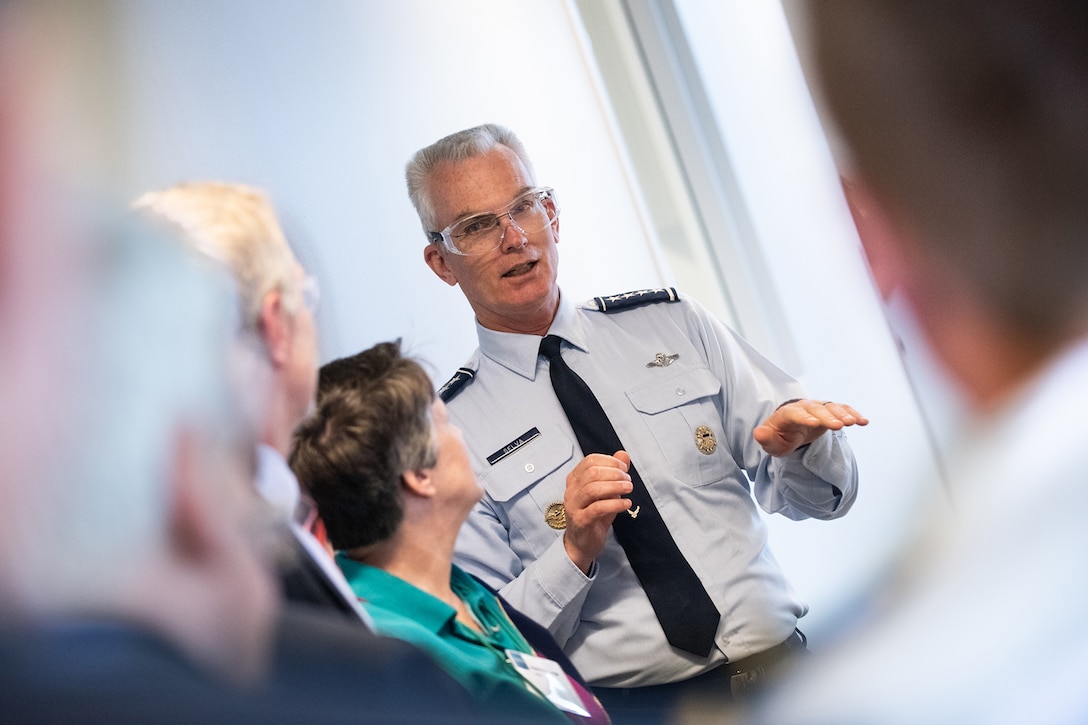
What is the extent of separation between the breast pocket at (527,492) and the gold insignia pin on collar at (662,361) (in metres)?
0.09

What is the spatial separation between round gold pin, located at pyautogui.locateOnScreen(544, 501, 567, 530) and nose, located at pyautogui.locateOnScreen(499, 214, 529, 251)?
0.14 m

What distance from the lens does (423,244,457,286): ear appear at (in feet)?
1.75

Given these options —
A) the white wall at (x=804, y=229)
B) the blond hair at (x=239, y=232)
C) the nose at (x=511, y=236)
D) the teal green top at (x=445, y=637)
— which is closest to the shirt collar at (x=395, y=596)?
the teal green top at (x=445, y=637)

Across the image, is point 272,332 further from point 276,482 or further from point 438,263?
point 438,263

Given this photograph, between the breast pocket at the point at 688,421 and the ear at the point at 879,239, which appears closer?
the breast pocket at the point at 688,421

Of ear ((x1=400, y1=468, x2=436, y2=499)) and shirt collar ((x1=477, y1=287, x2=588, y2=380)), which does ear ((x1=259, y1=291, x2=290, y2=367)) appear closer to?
ear ((x1=400, y1=468, x2=436, y2=499))

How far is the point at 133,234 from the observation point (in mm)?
350

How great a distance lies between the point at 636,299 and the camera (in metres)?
0.63

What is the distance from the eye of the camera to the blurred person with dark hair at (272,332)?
1.19ft

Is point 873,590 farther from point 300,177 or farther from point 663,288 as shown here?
point 300,177

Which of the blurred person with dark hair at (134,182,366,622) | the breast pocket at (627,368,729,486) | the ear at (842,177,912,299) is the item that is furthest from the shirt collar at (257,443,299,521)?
the ear at (842,177,912,299)

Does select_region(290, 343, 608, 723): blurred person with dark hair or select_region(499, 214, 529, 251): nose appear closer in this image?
select_region(290, 343, 608, 723): blurred person with dark hair

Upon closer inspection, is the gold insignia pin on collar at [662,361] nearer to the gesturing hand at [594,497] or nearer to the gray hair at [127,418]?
the gesturing hand at [594,497]

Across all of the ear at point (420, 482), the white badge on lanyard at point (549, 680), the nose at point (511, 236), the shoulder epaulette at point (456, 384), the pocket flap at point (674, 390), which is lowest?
the white badge on lanyard at point (549, 680)
